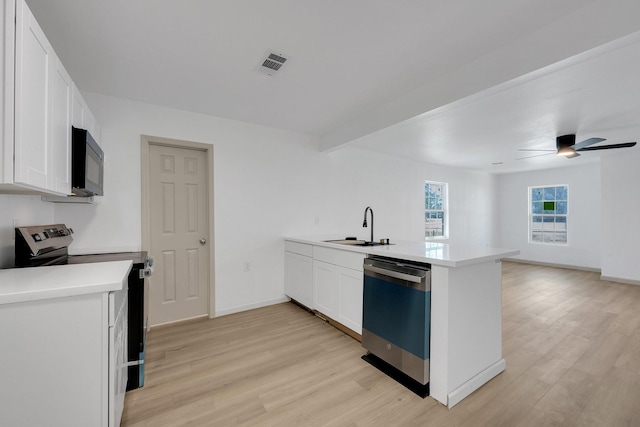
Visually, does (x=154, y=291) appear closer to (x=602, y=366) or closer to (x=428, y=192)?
(x=602, y=366)

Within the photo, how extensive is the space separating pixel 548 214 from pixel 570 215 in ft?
1.51

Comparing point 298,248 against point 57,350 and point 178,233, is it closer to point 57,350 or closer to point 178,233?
point 178,233

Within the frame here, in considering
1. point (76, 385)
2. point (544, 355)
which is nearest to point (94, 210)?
point (76, 385)

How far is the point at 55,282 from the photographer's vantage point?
1.22 metres

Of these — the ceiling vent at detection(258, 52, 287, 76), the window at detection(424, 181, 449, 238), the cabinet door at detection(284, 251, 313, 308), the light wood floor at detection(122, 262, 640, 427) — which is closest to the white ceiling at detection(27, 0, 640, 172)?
the ceiling vent at detection(258, 52, 287, 76)

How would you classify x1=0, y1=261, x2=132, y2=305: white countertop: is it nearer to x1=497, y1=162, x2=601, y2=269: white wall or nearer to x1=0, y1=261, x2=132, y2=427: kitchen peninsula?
x1=0, y1=261, x2=132, y2=427: kitchen peninsula

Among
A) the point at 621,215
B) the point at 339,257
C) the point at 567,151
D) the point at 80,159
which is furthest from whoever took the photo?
the point at 621,215

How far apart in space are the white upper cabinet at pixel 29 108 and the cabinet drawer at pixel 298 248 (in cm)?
233

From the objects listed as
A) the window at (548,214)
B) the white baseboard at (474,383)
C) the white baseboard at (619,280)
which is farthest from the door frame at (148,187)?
the window at (548,214)

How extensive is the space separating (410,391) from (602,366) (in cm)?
178

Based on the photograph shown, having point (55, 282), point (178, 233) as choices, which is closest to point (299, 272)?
point (178, 233)

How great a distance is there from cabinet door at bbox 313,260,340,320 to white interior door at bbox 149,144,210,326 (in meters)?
1.40

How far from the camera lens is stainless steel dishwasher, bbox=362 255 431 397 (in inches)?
74.5

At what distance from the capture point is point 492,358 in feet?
6.98
